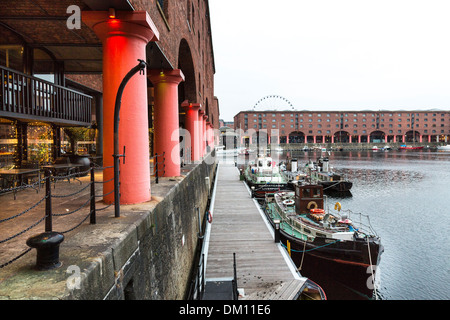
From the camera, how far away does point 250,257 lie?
10891 millimetres

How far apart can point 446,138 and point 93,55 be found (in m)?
166

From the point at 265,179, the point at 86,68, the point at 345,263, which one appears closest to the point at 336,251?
the point at 345,263

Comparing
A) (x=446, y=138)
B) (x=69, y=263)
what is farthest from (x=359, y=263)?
(x=446, y=138)

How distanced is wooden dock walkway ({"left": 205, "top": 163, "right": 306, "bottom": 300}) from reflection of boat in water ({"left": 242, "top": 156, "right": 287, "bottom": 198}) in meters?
10.2

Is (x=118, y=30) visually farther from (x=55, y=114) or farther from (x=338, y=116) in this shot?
(x=338, y=116)

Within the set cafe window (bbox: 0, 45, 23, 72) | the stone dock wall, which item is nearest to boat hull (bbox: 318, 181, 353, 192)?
the stone dock wall

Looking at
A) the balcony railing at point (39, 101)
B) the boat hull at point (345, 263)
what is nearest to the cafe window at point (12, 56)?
the balcony railing at point (39, 101)

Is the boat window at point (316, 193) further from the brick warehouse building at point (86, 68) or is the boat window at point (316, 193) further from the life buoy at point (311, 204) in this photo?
the brick warehouse building at point (86, 68)

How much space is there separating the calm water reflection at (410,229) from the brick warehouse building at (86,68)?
13.2 meters

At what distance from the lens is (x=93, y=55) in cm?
1114

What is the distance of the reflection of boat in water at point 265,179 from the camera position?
27719 mm

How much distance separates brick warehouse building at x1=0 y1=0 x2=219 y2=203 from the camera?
6.05m

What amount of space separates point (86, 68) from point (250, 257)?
1163 cm

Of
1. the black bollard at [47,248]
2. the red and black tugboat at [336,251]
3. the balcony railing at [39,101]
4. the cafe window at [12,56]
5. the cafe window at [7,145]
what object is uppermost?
the cafe window at [12,56]
